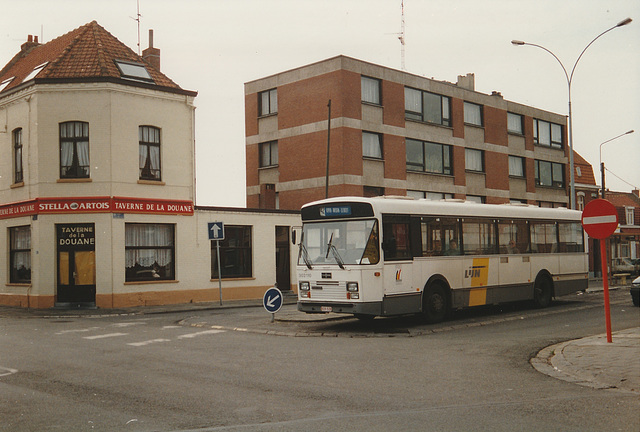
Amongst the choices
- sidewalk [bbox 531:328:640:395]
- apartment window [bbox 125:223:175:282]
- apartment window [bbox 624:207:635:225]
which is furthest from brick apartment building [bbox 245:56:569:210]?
sidewalk [bbox 531:328:640:395]

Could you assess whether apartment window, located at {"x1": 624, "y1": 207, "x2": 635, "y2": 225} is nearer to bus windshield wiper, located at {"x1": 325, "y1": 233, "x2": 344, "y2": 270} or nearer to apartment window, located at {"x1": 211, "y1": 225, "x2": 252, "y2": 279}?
apartment window, located at {"x1": 211, "y1": 225, "x2": 252, "y2": 279}

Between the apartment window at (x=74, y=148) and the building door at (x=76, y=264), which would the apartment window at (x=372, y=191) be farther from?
the building door at (x=76, y=264)

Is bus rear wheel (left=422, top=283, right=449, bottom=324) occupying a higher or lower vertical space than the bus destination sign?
lower

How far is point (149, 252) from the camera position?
81.7 ft

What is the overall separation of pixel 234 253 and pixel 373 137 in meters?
11.9

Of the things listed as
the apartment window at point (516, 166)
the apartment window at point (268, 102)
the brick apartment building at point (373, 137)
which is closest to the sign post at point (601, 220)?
the brick apartment building at point (373, 137)

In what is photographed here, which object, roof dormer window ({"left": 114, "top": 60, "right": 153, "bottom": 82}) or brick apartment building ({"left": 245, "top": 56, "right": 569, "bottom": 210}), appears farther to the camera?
brick apartment building ({"left": 245, "top": 56, "right": 569, "bottom": 210})

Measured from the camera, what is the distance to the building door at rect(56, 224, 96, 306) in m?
23.6

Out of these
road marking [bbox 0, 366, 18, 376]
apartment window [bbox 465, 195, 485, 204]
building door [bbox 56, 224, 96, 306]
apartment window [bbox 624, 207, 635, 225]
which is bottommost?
road marking [bbox 0, 366, 18, 376]

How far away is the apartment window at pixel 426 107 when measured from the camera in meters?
37.7

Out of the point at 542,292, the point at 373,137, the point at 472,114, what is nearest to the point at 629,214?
the point at 472,114

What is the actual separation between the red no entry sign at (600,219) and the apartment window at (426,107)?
2570 centimetres

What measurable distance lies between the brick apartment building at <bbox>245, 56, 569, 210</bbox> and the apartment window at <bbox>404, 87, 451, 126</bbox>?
2.3 inches

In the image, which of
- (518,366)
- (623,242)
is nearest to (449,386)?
(518,366)
